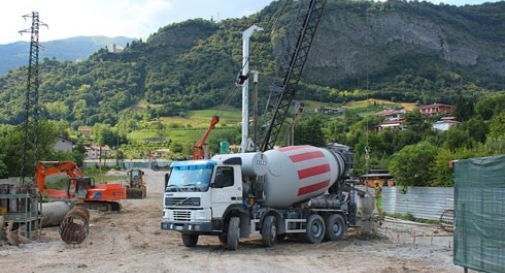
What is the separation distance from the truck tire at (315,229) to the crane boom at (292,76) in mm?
23948

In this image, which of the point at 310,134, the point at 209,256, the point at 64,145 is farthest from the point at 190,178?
the point at 64,145

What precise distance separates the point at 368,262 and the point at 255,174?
18.2 ft

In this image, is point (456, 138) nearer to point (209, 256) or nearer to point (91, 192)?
point (91, 192)

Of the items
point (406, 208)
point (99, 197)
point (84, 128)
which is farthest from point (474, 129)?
point (84, 128)

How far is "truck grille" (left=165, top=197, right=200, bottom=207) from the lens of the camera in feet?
57.1

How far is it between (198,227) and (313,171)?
6.04 metres

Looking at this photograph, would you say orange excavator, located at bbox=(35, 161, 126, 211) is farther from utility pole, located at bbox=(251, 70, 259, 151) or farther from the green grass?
the green grass

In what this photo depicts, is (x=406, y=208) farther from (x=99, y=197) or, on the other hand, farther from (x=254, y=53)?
(x=254, y=53)

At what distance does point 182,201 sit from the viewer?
58.1 feet

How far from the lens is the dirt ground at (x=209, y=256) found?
1412 centimetres

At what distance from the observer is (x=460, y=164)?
37.5ft

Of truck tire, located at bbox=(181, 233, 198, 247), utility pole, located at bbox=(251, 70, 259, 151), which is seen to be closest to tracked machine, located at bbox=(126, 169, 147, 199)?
utility pole, located at bbox=(251, 70, 259, 151)

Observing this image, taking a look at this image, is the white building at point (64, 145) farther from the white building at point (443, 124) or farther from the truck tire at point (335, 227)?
the truck tire at point (335, 227)

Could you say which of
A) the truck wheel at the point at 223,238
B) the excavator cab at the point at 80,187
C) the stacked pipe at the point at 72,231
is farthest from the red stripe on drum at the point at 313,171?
the excavator cab at the point at 80,187
